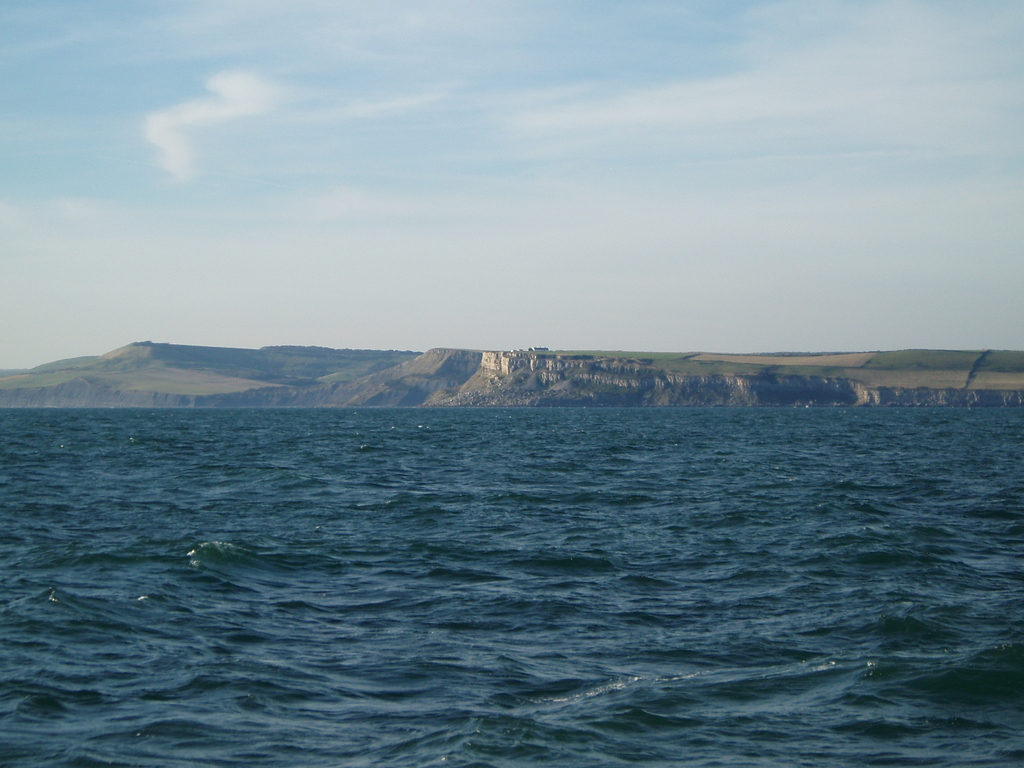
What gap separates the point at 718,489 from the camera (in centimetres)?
4106

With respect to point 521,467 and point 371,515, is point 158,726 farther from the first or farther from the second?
point 521,467

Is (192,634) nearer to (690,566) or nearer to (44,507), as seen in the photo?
(690,566)

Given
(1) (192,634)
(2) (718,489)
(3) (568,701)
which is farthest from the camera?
(2) (718,489)

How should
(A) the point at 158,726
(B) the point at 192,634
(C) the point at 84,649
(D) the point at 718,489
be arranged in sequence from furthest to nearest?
(D) the point at 718,489 < (B) the point at 192,634 < (C) the point at 84,649 < (A) the point at 158,726

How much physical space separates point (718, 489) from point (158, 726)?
107ft

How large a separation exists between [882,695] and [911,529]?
1681cm

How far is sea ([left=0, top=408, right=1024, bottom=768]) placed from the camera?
11.7 m

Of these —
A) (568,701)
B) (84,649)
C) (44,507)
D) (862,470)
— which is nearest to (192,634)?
(84,649)

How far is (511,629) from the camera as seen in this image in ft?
56.3

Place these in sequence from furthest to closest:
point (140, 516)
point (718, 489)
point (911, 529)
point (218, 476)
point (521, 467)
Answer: point (521, 467)
point (218, 476)
point (718, 489)
point (140, 516)
point (911, 529)

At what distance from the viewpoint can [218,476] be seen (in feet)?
155

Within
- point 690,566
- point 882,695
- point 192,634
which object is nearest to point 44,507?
point 192,634

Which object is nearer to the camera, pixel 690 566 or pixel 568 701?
pixel 568 701

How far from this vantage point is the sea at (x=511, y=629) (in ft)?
38.2
